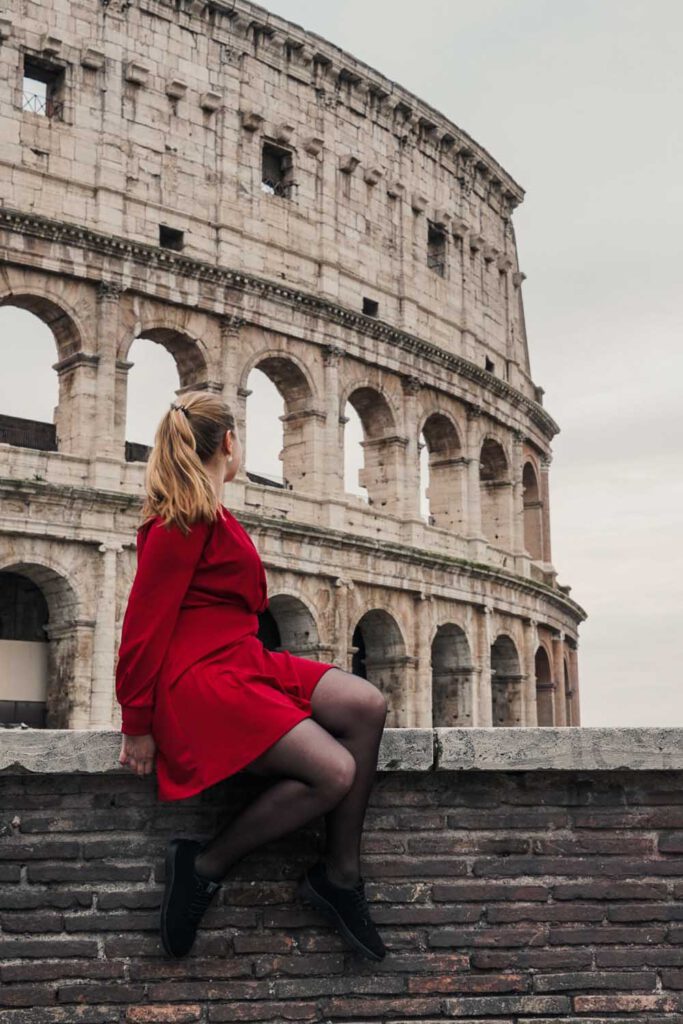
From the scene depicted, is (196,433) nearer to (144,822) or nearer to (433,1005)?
(144,822)

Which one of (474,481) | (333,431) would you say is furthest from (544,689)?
(333,431)

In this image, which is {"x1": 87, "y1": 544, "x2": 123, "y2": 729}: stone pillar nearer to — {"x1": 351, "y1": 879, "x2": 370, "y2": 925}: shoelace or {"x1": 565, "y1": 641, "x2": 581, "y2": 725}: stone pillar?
{"x1": 351, "y1": 879, "x2": 370, "y2": 925}: shoelace

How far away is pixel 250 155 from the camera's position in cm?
2327

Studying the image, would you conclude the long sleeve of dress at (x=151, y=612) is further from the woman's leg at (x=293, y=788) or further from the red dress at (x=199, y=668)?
the woman's leg at (x=293, y=788)

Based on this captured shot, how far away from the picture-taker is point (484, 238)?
2938 centimetres

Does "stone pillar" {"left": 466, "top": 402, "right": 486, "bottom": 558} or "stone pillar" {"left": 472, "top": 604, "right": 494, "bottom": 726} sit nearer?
"stone pillar" {"left": 472, "top": 604, "right": 494, "bottom": 726}

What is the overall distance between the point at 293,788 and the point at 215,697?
0.44m

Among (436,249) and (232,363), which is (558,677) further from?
(232,363)

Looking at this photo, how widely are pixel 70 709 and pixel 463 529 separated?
33.4 ft

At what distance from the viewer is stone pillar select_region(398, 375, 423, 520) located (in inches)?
963

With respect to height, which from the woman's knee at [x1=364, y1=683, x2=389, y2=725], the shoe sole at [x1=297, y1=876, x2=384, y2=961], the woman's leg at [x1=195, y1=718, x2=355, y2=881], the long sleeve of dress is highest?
the long sleeve of dress

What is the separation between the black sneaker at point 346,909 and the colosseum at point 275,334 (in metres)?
14.2

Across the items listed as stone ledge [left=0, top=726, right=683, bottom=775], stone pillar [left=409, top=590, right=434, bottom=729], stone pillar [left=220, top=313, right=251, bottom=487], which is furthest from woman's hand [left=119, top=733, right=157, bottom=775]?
stone pillar [left=409, top=590, right=434, bottom=729]

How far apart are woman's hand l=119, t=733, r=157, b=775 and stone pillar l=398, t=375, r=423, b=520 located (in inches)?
779
